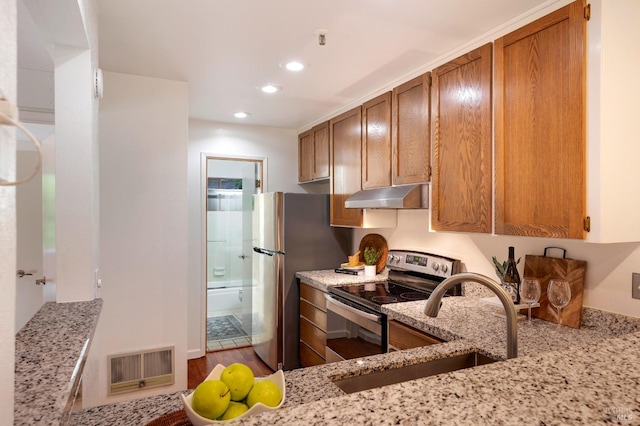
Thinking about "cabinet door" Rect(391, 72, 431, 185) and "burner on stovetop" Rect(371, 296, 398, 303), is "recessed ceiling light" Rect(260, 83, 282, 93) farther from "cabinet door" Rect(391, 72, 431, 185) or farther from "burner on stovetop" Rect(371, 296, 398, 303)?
"burner on stovetop" Rect(371, 296, 398, 303)

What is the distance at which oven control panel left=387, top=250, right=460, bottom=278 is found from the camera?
2.61 metres

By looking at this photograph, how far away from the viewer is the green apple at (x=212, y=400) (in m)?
0.74

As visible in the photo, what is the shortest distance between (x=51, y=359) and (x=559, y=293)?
195 centimetres

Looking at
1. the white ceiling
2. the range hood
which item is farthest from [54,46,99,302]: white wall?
the range hood

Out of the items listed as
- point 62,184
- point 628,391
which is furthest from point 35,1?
point 628,391

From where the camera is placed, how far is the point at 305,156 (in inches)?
164

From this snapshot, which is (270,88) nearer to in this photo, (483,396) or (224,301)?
(483,396)

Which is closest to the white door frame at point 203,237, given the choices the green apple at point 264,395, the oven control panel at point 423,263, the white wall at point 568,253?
the oven control panel at point 423,263

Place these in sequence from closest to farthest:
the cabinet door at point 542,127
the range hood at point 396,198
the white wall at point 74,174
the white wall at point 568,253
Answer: the white wall at point 74,174 → the cabinet door at point 542,127 → the white wall at point 568,253 → the range hood at point 396,198

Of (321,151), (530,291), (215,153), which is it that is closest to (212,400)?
(530,291)

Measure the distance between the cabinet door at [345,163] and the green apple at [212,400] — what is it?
2.49m

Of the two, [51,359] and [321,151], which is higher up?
[321,151]

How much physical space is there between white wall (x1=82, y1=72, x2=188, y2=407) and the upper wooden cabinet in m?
1.38

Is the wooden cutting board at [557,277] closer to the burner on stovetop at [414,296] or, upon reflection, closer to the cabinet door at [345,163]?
the burner on stovetop at [414,296]
